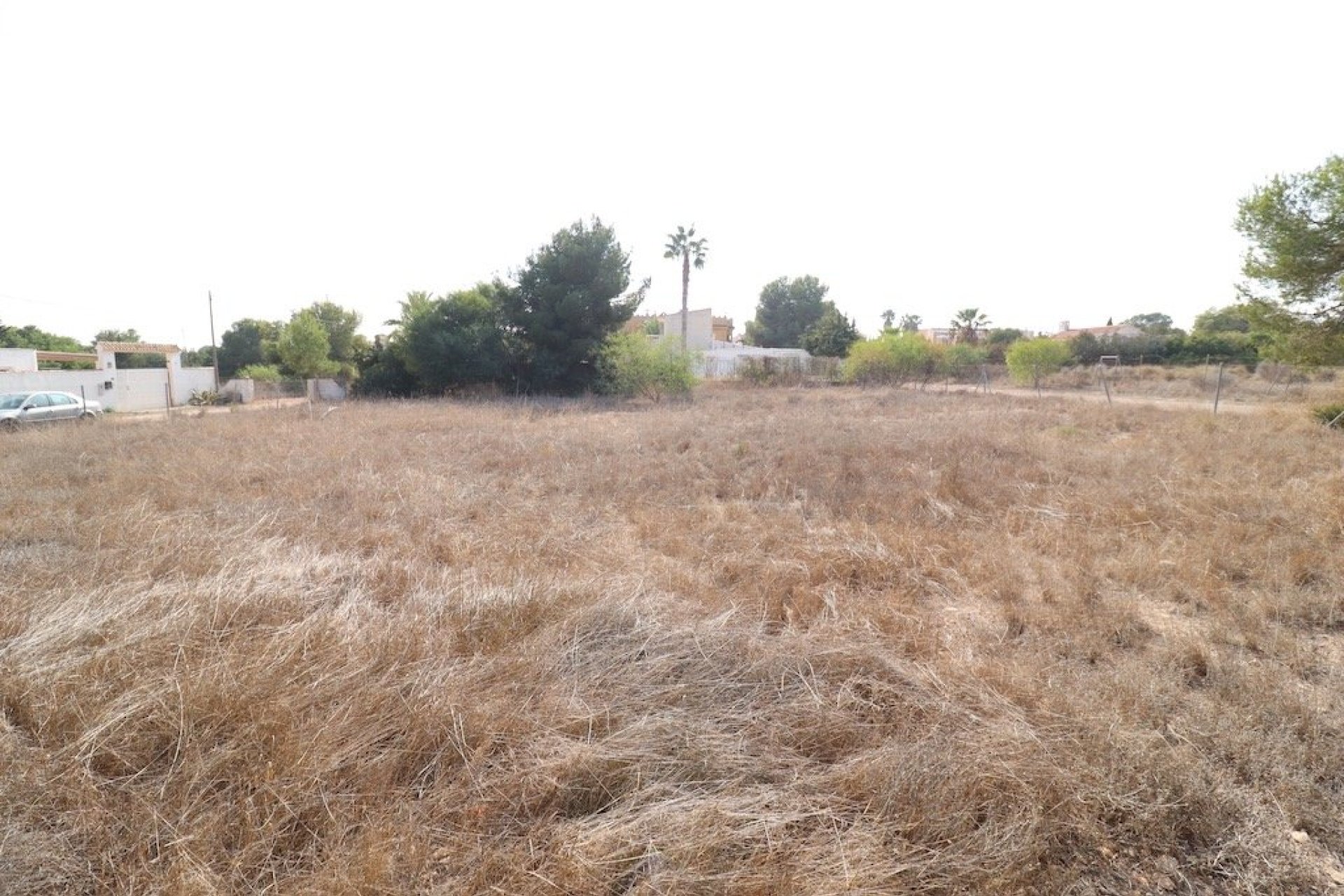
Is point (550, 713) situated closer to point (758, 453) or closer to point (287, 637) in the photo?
point (287, 637)

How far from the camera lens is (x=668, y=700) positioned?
273 cm

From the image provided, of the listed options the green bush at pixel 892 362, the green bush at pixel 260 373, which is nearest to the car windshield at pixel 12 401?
the green bush at pixel 260 373

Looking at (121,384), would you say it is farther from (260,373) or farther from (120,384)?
(260,373)

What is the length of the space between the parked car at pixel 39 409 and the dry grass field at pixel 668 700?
475 inches

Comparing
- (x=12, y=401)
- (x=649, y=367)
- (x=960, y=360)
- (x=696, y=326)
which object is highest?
(x=696, y=326)

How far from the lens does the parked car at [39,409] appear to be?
46.2ft

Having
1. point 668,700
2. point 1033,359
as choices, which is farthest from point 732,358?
point 668,700

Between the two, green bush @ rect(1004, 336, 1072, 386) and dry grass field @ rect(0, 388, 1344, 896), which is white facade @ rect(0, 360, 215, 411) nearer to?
dry grass field @ rect(0, 388, 1344, 896)

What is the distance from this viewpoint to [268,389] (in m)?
30.2

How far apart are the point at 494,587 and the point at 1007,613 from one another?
315cm

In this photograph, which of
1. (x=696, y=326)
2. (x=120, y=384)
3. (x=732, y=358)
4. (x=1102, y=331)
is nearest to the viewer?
(x=120, y=384)

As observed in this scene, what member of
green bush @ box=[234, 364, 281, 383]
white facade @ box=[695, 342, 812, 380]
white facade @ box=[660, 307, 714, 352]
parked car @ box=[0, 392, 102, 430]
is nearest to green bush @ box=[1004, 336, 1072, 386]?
white facade @ box=[695, 342, 812, 380]

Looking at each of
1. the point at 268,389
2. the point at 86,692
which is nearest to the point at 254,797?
the point at 86,692

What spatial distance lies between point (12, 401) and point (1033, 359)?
34.2 m
